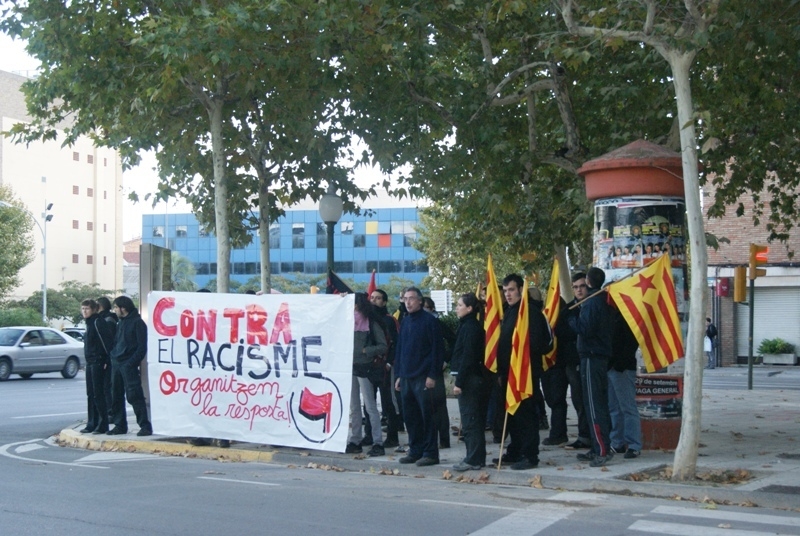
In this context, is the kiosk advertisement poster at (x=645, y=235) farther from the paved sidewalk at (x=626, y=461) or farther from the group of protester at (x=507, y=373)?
the paved sidewalk at (x=626, y=461)

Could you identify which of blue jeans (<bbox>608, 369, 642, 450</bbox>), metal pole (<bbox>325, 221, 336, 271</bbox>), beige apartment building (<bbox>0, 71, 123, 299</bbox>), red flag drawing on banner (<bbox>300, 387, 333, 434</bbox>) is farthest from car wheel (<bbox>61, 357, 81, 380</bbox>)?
beige apartment building (<bbox>0, 71, 123, 299</bbox>)

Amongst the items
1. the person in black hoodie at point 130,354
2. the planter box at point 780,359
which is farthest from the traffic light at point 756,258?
the planter box at point 780,359

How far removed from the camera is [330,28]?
12703mm

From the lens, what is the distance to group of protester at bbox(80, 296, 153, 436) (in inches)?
508

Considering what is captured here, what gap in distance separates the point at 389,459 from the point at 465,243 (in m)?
11.4

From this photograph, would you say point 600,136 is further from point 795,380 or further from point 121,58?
point 795,380

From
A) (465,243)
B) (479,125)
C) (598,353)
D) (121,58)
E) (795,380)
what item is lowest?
(795,380)

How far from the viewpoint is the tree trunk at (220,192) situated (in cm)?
1373

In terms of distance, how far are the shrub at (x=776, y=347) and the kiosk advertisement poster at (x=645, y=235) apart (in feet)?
83.4

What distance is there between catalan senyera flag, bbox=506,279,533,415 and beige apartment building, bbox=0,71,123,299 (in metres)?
67.3

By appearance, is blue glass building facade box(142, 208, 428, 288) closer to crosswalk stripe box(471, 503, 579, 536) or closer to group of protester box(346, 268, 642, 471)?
group of protester box(346, 268, 642, 471)

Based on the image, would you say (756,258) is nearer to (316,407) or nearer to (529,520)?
(316,407)

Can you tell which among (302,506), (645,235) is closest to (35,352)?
(645,235)

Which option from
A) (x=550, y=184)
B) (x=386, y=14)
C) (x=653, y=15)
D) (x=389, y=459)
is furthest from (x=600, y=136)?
(x=389, y=459)
